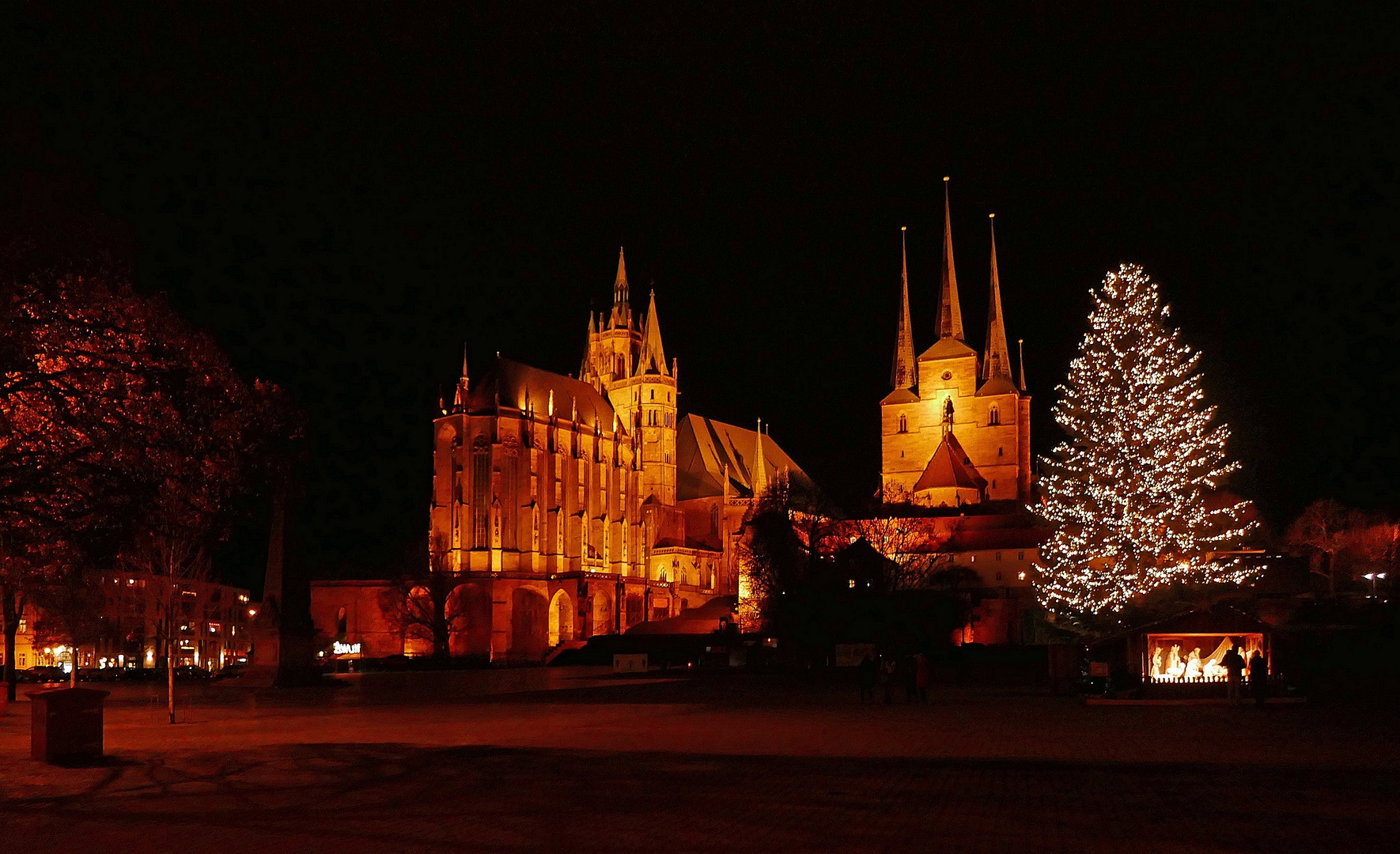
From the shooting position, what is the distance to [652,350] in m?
116

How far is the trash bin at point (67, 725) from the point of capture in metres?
16.2

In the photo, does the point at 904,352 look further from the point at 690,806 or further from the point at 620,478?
the point at 690,806

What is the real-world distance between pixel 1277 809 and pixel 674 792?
5547mm

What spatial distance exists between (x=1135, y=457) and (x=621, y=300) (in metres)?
78.6

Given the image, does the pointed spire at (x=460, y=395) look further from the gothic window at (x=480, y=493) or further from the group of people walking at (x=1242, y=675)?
the group of people walking at (x=1242, y=675)

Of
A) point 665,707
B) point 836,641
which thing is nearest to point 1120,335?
point 836,641

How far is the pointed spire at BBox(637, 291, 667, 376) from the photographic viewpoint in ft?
379

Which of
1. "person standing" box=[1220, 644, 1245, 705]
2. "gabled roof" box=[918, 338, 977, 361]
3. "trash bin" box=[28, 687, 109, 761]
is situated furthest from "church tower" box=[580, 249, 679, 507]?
"trash bin" box=[28, 687, 109, 761]

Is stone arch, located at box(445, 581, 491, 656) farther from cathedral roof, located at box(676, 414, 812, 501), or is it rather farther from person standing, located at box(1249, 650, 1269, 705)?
person standing, located at box(1249, 650, 1269, 705)

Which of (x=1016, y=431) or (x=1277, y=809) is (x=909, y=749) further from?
(x=1016, y=431)

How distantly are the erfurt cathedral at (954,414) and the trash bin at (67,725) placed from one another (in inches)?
3587

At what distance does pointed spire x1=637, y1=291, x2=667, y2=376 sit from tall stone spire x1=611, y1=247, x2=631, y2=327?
9.73 ft

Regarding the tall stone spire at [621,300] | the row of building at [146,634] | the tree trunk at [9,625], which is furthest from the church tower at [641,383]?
the tree trunk at [9,625]

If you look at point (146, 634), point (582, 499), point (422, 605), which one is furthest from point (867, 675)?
point (146, 634)
